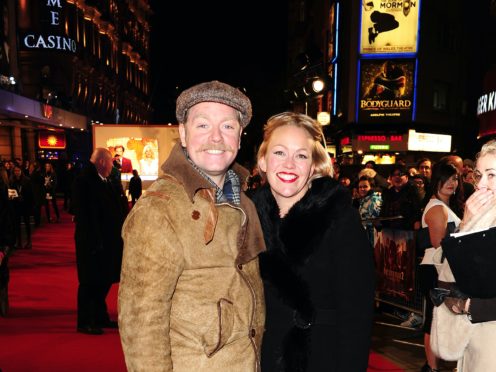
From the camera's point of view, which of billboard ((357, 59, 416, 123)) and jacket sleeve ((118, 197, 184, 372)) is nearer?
jacket sleeve ((118, 197, 184, 372))

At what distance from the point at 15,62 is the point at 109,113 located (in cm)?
1822

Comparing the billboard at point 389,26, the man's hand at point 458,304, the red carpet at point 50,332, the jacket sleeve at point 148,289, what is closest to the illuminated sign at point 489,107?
the red carpet at point 50,332

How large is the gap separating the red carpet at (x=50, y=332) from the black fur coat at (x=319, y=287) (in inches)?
115

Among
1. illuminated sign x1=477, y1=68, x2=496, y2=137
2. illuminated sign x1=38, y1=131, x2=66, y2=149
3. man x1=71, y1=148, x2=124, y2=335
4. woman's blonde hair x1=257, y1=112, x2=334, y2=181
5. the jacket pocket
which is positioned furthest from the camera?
illuminated sign x1=38, y1=131, x2=66, y2=149

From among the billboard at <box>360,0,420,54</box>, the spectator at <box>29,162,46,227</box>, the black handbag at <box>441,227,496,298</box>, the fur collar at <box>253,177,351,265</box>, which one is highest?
the billboard at <box>360,0,420,54</box>

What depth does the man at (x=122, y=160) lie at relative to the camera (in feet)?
46.3

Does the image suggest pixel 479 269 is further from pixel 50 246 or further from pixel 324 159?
pixel 50 246

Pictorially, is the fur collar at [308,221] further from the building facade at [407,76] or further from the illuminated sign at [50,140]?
the illuminated sign at [50,140]

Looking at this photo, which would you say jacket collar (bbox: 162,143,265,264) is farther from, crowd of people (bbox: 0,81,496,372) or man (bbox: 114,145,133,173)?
man (bbox: 114,145,133,173)

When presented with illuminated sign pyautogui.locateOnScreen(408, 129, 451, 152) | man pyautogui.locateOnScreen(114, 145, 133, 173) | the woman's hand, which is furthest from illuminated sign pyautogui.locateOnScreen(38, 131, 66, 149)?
the woman's hand

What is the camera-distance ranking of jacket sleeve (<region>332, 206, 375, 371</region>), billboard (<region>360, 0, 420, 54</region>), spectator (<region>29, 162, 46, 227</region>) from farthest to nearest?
billboard (<region>360, 0, 420, 54</region>) → spectator (<region>29, 162, 46, 227</region>) → jacket sleeve (<region>332, 206, 375, 371</region>)

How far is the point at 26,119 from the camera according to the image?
20250mm

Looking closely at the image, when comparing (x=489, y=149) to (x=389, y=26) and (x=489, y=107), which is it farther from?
(x=389, y=26)

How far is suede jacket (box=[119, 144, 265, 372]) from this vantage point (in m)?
1.66
